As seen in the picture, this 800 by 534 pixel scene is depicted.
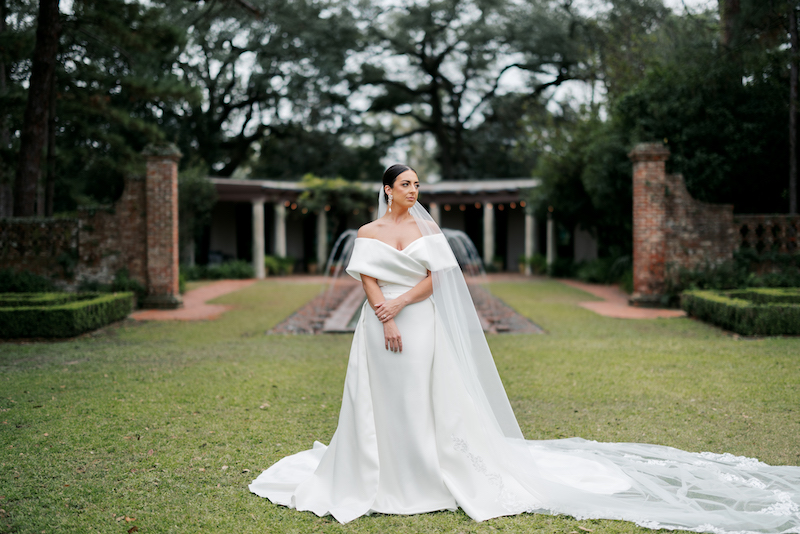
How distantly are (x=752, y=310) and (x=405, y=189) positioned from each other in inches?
291

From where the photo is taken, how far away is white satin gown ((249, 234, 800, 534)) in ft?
10.6

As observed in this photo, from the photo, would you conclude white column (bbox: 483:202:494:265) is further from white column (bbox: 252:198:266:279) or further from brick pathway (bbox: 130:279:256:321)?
brick pathway (bbox: 130:279:256:321)

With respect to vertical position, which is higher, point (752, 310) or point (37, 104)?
point (37, 104)

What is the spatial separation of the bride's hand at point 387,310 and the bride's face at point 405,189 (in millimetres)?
571

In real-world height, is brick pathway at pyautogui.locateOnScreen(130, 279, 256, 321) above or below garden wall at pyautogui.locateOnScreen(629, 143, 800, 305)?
below

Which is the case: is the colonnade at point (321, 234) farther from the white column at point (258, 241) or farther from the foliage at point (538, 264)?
Answer: the foliage at point (538, 264)

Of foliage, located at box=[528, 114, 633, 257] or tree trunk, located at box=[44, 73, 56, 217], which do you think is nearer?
tree trunk, located at box=[44, 73, 56, 217]

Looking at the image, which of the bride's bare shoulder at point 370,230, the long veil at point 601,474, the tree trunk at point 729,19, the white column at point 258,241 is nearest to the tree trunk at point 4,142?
the white column at point 258,241

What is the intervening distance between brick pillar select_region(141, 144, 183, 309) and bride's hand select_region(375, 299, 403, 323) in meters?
10.2

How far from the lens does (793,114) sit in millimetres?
11883

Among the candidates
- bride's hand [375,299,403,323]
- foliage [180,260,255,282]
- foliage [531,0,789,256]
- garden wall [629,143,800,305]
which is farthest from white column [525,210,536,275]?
bride's hand [375,299,403,323]

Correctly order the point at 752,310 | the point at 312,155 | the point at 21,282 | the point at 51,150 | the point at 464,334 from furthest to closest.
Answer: the point at 312,155 < the point at 51,150 < the point at 21,282 < the point at 752,310 < the point at 464,334

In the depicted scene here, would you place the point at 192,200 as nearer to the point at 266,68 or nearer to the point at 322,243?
the point at 322,243

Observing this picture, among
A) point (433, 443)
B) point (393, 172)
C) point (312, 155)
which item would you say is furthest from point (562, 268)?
point (433, 443)
